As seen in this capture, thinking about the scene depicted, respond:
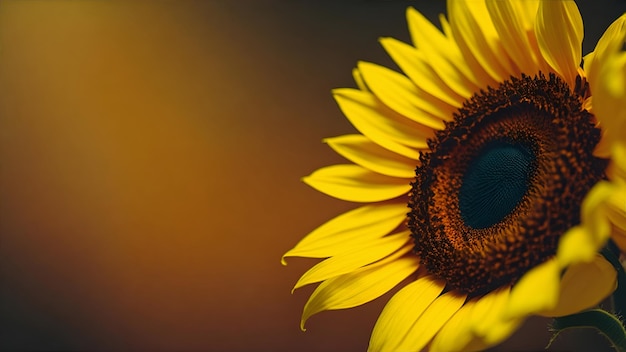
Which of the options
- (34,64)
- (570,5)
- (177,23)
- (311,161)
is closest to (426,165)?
(570,5)

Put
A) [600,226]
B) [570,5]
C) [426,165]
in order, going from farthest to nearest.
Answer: [426,165] → [570,5] → [600,226]

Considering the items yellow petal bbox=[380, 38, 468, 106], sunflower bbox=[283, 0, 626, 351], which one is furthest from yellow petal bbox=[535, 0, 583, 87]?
yellow petal bbox=[380, 38, 468, 106]

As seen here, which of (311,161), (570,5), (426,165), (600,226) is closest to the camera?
(600,226)

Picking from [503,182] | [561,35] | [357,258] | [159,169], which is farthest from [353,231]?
[159,169]

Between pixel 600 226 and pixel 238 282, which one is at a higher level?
pixel 238 282

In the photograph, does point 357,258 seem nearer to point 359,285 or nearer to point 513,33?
point 359,285

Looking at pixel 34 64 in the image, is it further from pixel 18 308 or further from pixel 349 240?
pixel 349 240

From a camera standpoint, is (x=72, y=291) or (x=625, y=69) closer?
(x=625, y=69)

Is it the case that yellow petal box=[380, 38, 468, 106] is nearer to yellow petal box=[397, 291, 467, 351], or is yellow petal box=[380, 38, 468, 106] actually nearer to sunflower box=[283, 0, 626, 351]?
sunflower box=[283, 0, 626, 351]
